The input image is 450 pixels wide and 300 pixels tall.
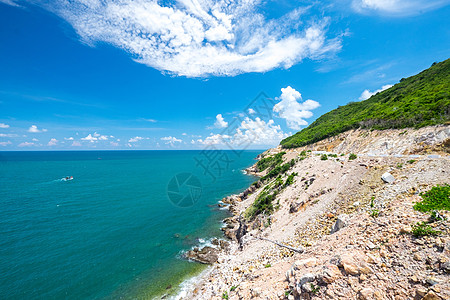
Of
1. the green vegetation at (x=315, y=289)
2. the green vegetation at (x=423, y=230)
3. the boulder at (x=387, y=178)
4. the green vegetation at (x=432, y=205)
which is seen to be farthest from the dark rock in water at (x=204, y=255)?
the green vegetation at (x=432, y=205)

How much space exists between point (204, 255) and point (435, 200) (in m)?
23.3

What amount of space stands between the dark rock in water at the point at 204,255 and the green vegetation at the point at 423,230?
20764 millimetres

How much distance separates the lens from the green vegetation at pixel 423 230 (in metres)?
7.41

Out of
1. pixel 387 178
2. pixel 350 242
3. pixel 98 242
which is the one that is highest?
pixel 387 178

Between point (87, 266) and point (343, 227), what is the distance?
29.1 meters

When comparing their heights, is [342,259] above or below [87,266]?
above

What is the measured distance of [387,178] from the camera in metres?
13.9

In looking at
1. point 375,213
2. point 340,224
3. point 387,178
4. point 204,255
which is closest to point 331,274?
point 340,224

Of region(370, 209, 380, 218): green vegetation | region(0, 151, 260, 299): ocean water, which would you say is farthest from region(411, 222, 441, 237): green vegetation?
region(0, 151, 260, 299): ocean water

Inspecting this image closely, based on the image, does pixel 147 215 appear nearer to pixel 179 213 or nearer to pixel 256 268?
pixel 179 213

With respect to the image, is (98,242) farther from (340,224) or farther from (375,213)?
(375,213)

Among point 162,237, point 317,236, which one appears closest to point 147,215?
point 162,237

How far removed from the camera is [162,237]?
29.0m

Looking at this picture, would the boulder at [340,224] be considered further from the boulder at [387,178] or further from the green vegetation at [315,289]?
the green vegetation at [315,289]
